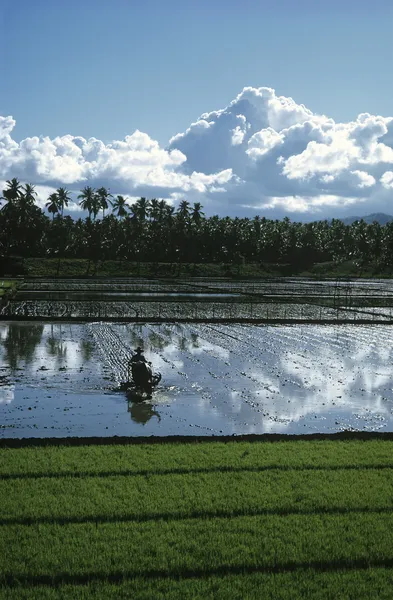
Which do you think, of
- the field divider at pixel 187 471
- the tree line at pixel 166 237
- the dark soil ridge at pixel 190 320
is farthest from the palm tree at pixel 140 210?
the field divider at pixel 187 471

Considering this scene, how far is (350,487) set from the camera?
10.1 meters

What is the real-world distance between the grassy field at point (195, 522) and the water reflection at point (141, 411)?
2.97 m

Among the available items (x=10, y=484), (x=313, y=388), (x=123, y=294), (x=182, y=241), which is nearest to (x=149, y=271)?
(x=182, y=241)

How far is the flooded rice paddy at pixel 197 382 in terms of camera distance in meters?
14.9

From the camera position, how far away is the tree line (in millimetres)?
106938

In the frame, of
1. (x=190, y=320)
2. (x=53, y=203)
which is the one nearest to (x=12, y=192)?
(x=53, y=203)

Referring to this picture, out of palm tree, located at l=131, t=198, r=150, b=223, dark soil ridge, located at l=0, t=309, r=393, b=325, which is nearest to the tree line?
palm tree, located at l=131, t=198, r=150, b=223

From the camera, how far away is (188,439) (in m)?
12.9

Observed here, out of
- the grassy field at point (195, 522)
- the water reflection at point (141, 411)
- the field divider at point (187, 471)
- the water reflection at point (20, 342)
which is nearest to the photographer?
the grassy field at point (195, 522)

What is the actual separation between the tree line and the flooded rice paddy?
7119 cm

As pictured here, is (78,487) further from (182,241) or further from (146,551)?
(182,241)

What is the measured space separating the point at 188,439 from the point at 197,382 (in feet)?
22.6

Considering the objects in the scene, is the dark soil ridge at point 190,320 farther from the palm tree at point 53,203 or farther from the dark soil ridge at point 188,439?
the palm tree at point 53,203

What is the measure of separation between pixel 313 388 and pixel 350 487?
29.3ft
